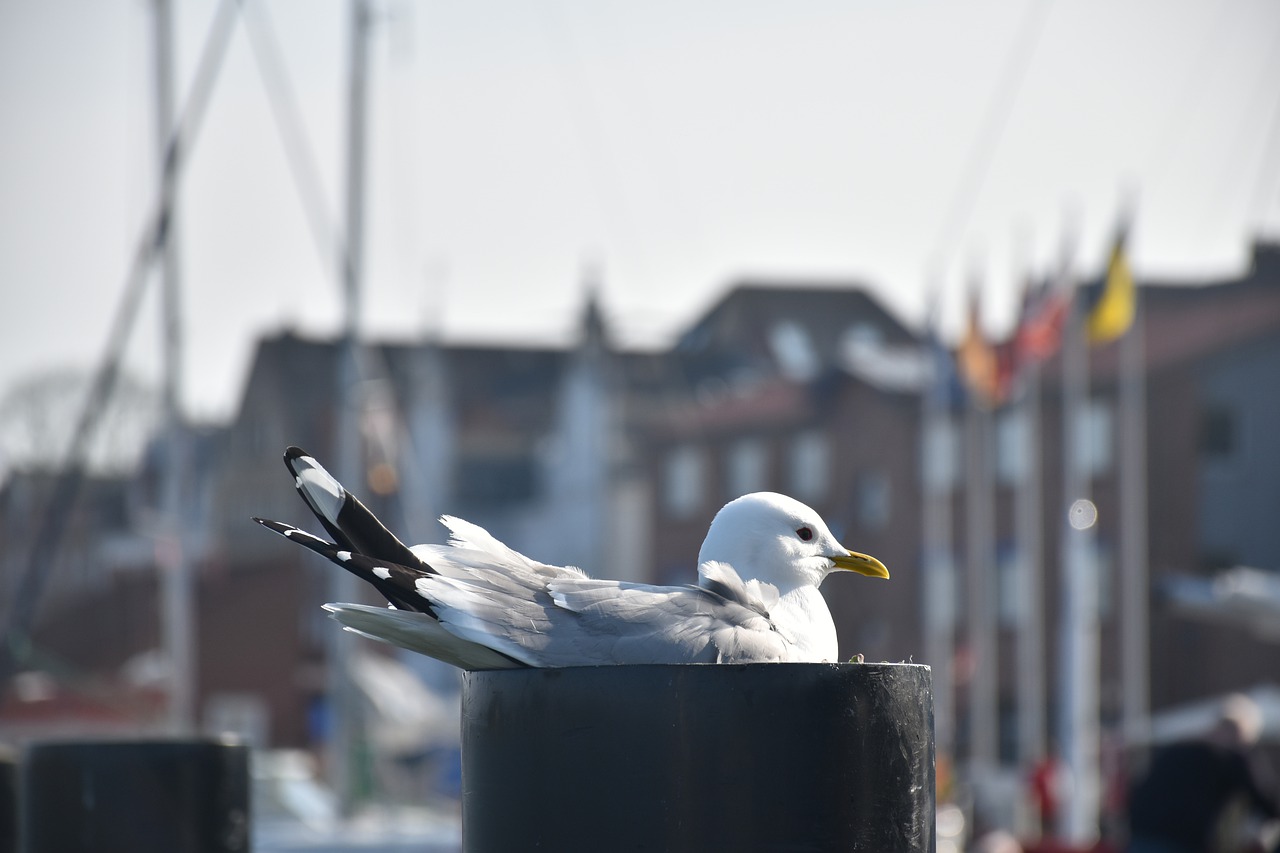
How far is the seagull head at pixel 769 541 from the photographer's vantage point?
362 cm

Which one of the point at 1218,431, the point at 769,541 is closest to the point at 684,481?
the point at 1218,431

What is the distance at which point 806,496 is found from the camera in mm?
41188

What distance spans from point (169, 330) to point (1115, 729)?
1927 cm

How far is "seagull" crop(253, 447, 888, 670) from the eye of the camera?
9.20 feet

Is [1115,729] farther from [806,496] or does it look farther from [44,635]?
[44,635]

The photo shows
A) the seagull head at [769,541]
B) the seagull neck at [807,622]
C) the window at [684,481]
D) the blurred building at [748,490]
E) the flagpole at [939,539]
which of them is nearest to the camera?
the seagull neck at [807,622]

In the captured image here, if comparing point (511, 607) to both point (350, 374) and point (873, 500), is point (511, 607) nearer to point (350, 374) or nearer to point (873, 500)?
point (350, 374)

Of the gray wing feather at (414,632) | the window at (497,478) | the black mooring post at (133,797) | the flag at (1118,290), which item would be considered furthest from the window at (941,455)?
the gray wing feather at (414,632)

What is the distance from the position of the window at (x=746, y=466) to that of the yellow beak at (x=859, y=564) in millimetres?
38067

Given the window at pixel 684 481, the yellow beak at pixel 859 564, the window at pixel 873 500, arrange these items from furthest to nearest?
the window at pixel 684 481
the window at pixel 873 500
the yellow beak at pixel 859 564

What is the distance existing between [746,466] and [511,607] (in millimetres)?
40053

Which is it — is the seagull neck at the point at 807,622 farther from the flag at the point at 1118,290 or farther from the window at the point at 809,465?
the window at the point at 809,465

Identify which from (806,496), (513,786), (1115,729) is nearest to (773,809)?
(513,786)

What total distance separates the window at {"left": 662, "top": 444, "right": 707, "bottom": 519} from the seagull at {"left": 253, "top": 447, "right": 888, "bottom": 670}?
131 ft
